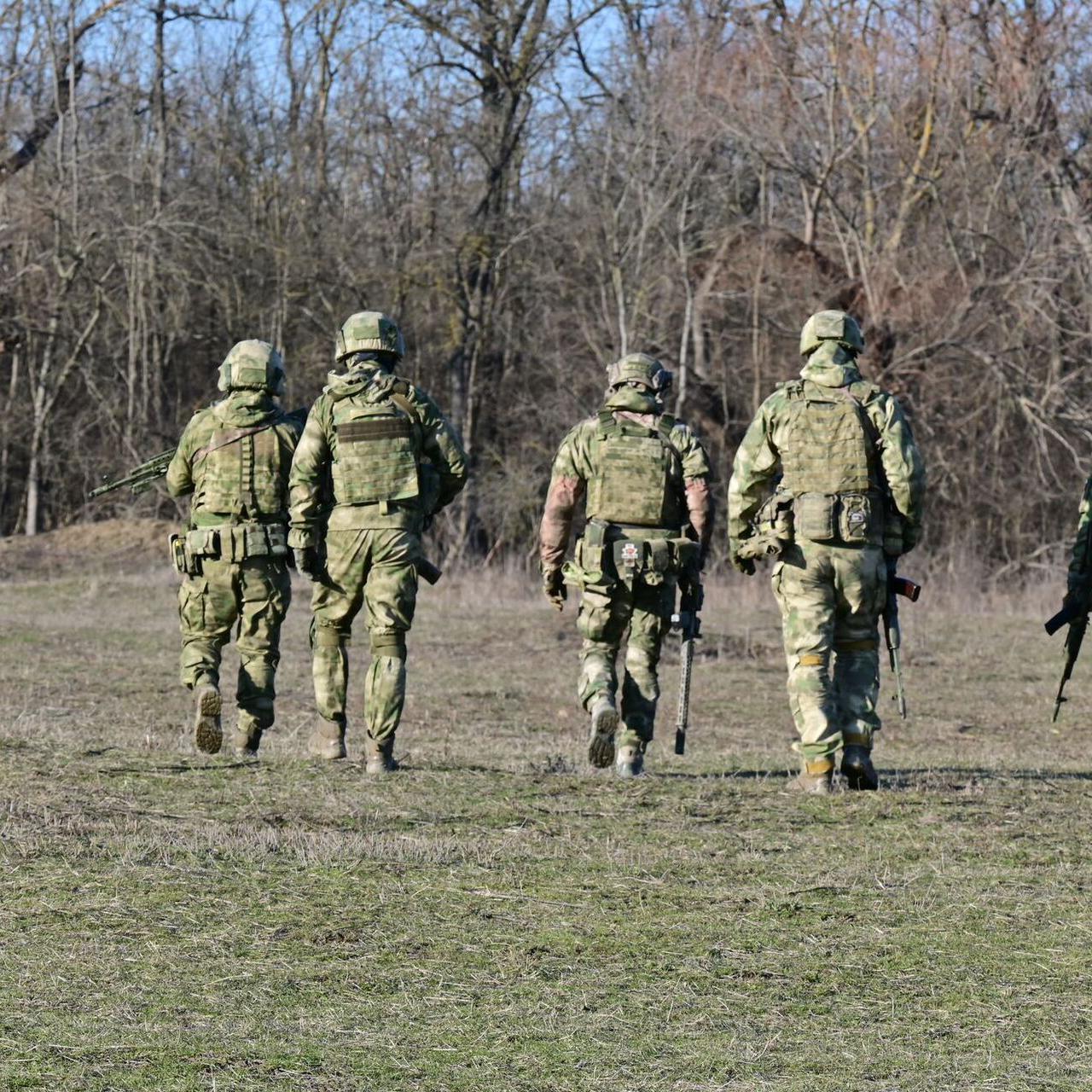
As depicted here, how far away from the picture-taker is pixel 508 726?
13.8 m

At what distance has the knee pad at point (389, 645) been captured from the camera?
369 inches

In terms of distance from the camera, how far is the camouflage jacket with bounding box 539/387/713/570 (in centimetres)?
952

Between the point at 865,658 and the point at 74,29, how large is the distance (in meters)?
23.6

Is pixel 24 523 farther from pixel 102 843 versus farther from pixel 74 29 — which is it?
pixel 102 843

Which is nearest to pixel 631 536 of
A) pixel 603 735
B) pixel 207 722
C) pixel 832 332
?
pixel 603 735

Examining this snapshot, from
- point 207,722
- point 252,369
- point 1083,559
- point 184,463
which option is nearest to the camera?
point 1083,559

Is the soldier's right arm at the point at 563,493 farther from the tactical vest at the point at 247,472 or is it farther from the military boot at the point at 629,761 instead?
the tactical vest at the point at 247,472

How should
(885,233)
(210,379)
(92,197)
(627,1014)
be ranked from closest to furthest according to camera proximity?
(627,1014) → (885,233) → (92,197) → (210,379)

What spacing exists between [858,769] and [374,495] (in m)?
A: 2.59

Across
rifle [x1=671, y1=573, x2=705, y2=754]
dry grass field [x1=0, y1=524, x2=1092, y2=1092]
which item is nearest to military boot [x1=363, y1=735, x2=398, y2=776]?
dry grass field [x1=0, y1=524, x2=1092, y2=1092]

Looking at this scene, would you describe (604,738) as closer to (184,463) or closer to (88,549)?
(184,463)

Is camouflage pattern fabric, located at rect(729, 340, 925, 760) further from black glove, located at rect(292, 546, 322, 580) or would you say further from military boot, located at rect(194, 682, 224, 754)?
military boot, located at rect(194, 682, 224, 754)

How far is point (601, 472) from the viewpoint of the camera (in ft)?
31.4

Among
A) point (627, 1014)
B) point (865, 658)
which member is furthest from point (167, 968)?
point (865, 658)
